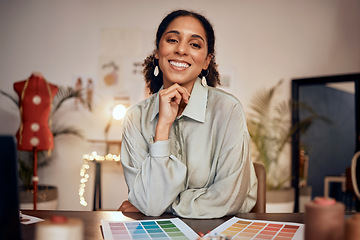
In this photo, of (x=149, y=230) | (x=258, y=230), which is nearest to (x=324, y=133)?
(x=258, y=230)

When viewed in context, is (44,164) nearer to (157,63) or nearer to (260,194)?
(157,63)

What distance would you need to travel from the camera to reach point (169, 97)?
1442mm

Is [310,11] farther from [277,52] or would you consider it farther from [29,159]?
[29,159]

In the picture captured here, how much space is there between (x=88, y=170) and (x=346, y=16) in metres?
3.82

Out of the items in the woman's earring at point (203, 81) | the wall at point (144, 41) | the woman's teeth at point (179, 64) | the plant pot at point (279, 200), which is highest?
the wall at point (144, 41)

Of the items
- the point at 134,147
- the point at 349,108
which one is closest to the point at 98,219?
the point at 134,147

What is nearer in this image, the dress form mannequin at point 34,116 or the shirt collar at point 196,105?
the shirt collar at point 196,105

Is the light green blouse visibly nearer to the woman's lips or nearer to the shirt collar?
the shirt collar

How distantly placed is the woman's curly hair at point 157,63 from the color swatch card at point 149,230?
74cm

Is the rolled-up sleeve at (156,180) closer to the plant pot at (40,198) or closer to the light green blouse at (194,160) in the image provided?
the light green blouse at (194,160)

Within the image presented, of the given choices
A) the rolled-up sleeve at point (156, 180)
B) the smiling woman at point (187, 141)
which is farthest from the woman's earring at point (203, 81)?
the rolled-up sleeve at point (156, 180)

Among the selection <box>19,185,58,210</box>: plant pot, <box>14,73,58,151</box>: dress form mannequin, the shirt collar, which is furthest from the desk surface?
<box>19,185,58,210</box>: plant pot

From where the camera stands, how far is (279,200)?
14.0ft

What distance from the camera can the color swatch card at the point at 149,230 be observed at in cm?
100
